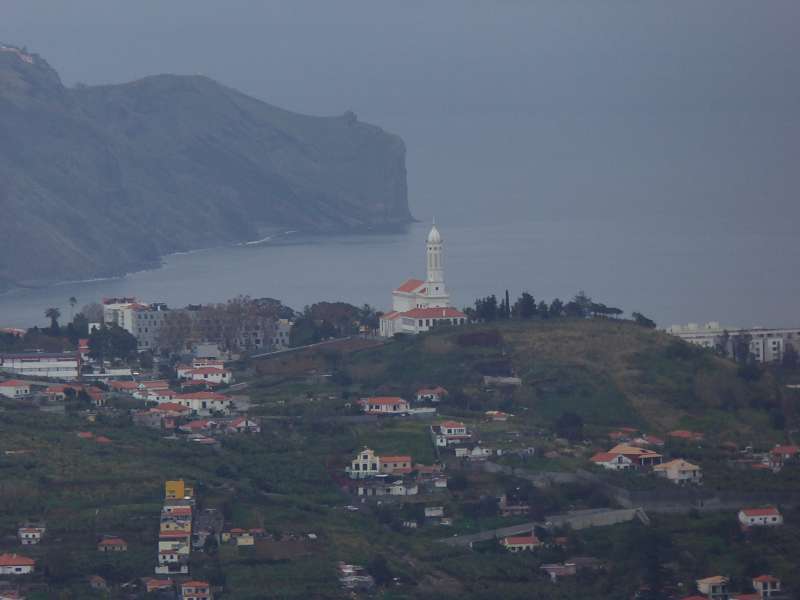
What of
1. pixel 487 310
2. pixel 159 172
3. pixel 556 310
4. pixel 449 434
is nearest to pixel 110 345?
pixel 487 310

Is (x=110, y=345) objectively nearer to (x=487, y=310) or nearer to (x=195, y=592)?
(x=487, y=310)

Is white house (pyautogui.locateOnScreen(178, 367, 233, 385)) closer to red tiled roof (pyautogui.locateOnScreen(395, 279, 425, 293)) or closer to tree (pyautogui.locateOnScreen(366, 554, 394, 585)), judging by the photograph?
red tiled roof (pyautogui.locateOnScreen(395, 279, 425, 293))

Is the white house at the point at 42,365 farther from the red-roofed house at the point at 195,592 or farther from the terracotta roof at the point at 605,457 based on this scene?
the red-roofed house at the point at 195,592

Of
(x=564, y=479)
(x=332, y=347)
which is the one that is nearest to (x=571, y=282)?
(x=332, y=347)

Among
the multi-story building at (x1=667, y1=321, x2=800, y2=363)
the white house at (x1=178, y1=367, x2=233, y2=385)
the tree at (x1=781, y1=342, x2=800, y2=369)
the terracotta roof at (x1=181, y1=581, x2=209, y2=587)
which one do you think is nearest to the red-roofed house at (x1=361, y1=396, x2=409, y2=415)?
the white house at (x1=178, y1=367, x2=233, y2=385)

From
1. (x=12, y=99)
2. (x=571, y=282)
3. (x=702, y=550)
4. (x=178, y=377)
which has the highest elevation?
(x=12, y=99)

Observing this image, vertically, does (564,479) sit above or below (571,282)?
below

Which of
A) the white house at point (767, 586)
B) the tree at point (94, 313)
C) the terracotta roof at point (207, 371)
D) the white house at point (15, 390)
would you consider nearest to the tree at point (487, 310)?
the terracotta roof at point (207, 371)

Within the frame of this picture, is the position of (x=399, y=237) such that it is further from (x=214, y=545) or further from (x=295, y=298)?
(x=214, y=545)
